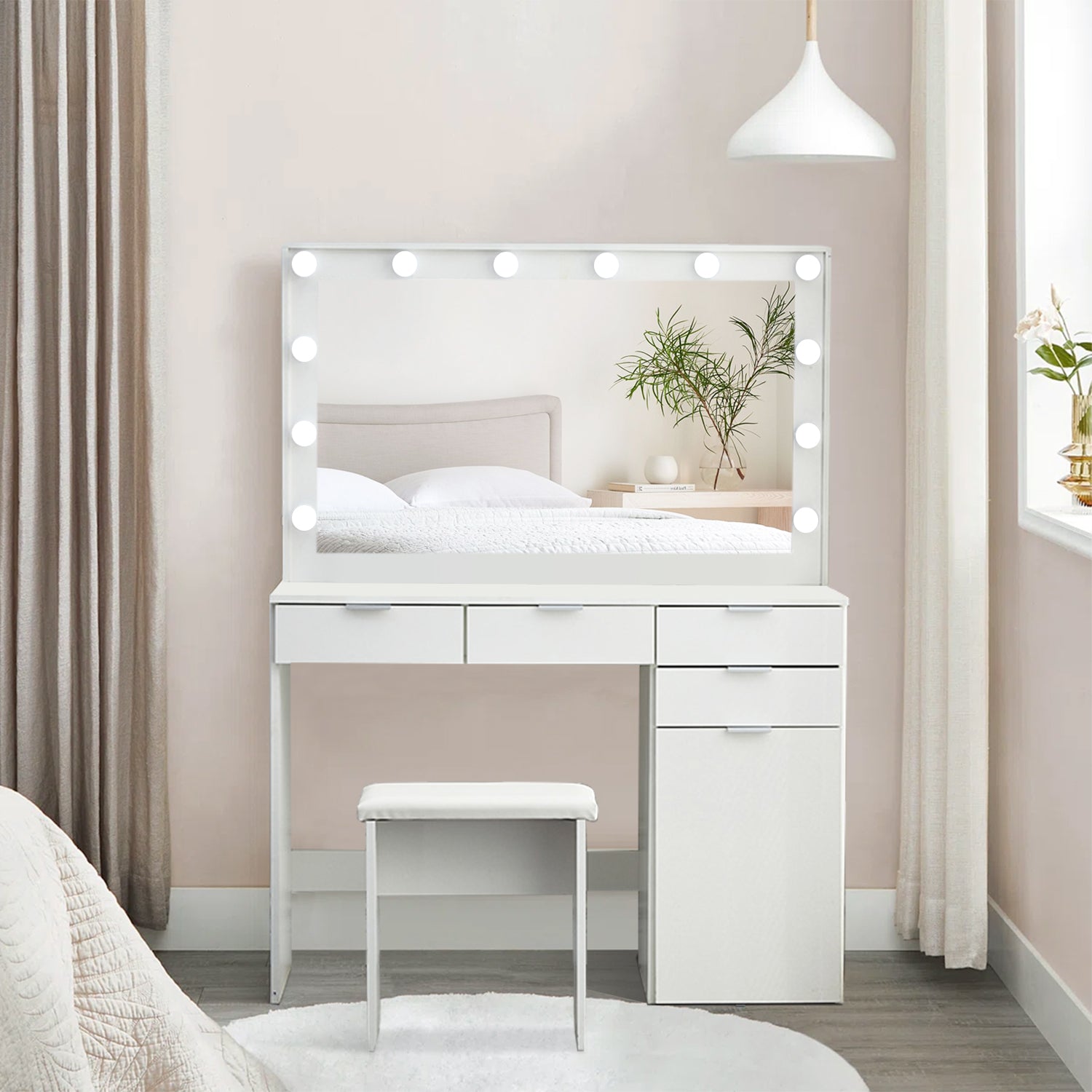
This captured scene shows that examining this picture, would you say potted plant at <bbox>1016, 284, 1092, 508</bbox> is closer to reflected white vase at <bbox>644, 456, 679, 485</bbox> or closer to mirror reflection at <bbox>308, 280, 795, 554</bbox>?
mirror reflection at <bbox>308, 280, 795, 554</bbox>

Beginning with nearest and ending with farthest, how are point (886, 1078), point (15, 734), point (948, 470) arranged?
point (886, 1078)
point (948, 470)
point (15, 734)

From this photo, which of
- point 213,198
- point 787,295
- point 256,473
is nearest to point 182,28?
point 213,198

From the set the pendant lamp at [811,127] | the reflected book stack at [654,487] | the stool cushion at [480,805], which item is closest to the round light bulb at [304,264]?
the reflected book stack at [654,487]

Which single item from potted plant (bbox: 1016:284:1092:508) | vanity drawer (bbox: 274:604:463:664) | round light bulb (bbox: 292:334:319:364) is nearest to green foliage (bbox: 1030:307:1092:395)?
potted plant (bbox: 1016:284:1092:508)

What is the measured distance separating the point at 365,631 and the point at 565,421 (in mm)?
695

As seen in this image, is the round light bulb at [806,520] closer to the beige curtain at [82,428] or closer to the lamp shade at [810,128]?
the lamp shade at [810,128]

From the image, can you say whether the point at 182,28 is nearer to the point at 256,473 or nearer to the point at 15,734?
the point at 256,473

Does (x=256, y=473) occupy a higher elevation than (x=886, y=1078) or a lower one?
higher

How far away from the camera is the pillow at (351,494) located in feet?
10.2

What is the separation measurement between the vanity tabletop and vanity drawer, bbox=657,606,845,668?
20 mm

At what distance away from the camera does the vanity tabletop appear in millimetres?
2844

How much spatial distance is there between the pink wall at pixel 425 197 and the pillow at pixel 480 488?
1.23 ft

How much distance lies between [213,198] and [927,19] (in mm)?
1680

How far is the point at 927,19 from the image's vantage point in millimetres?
2959
